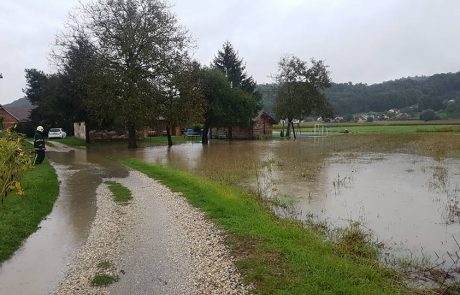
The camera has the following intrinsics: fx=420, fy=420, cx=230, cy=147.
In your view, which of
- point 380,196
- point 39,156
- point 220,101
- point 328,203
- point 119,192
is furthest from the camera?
point 220,101

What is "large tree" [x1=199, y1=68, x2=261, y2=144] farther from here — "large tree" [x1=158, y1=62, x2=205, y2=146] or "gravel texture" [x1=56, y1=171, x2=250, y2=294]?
"gravel texture" [x1=56, y1=171, x2=250, y2=294]

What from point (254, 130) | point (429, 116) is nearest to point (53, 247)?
point (254, 130)

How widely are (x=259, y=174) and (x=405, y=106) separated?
10579 centimetres

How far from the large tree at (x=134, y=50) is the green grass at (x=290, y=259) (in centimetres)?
2392

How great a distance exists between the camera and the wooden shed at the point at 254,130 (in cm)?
5803

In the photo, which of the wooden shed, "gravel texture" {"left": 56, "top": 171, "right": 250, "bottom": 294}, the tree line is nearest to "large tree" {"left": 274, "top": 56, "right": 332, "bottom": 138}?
the wooden shed

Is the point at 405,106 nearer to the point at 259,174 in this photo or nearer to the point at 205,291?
the point at 259,174

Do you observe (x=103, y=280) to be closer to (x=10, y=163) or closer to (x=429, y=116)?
(x=10, y=163)

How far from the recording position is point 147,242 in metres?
8.27

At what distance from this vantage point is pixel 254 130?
5850 centimetres

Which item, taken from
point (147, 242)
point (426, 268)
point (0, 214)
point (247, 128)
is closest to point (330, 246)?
point (426, 268)

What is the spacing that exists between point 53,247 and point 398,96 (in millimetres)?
121691

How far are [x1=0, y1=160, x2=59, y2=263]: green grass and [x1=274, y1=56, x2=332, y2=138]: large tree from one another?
47.4m

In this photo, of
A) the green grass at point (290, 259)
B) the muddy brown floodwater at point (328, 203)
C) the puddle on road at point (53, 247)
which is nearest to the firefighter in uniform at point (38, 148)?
the muddy brown floodwater at point (328, 203)
